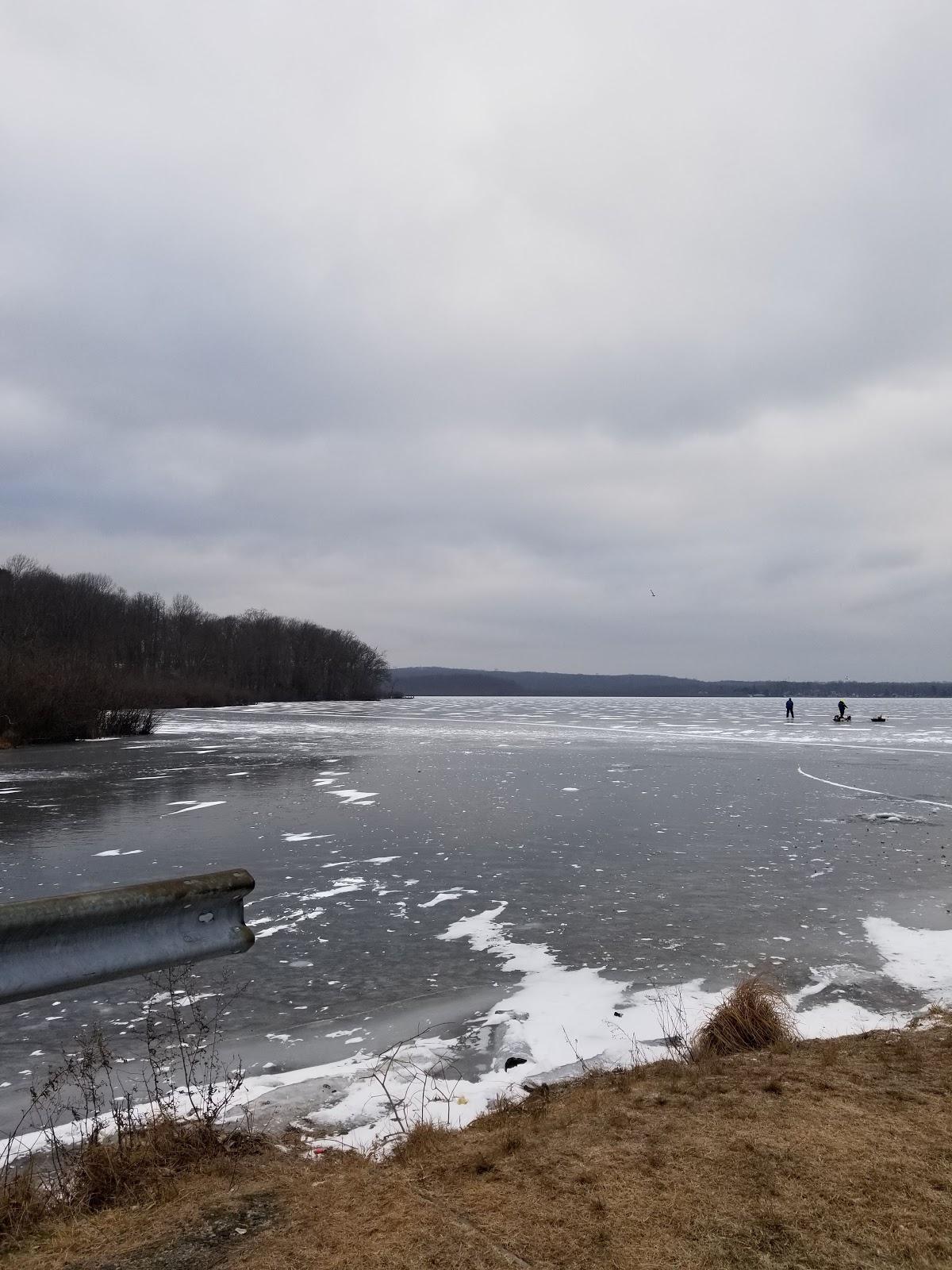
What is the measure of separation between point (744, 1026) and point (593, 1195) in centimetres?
268

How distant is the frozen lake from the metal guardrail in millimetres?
2023

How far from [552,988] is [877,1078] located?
2896mm

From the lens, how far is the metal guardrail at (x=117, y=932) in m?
2.80

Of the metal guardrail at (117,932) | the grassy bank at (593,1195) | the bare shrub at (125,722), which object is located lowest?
the bare shrub at (125,722)

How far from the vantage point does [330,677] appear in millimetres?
128875

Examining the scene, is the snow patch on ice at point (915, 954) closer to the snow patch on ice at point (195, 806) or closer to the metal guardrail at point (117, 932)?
the metal guardrail at point (117, 932)

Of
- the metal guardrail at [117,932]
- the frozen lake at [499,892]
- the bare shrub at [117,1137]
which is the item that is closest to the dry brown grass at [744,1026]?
the frozen lake at [499,892]

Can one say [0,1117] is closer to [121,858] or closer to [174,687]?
[121,858]

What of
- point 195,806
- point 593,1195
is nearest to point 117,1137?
point 593,1195

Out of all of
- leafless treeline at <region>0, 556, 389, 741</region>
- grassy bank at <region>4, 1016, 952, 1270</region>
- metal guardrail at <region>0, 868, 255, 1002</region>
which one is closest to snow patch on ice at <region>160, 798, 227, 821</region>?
grassy bank at <region>4, 1016, 952, 1270</region>

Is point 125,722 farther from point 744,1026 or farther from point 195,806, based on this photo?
point 744,1026

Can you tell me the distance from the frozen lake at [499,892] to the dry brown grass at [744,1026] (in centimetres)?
38

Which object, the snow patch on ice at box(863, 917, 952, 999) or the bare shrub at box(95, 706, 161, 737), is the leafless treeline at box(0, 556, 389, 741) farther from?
the snow patch on ice at box(863, 917, 952, 999)

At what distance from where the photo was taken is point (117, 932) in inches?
120
